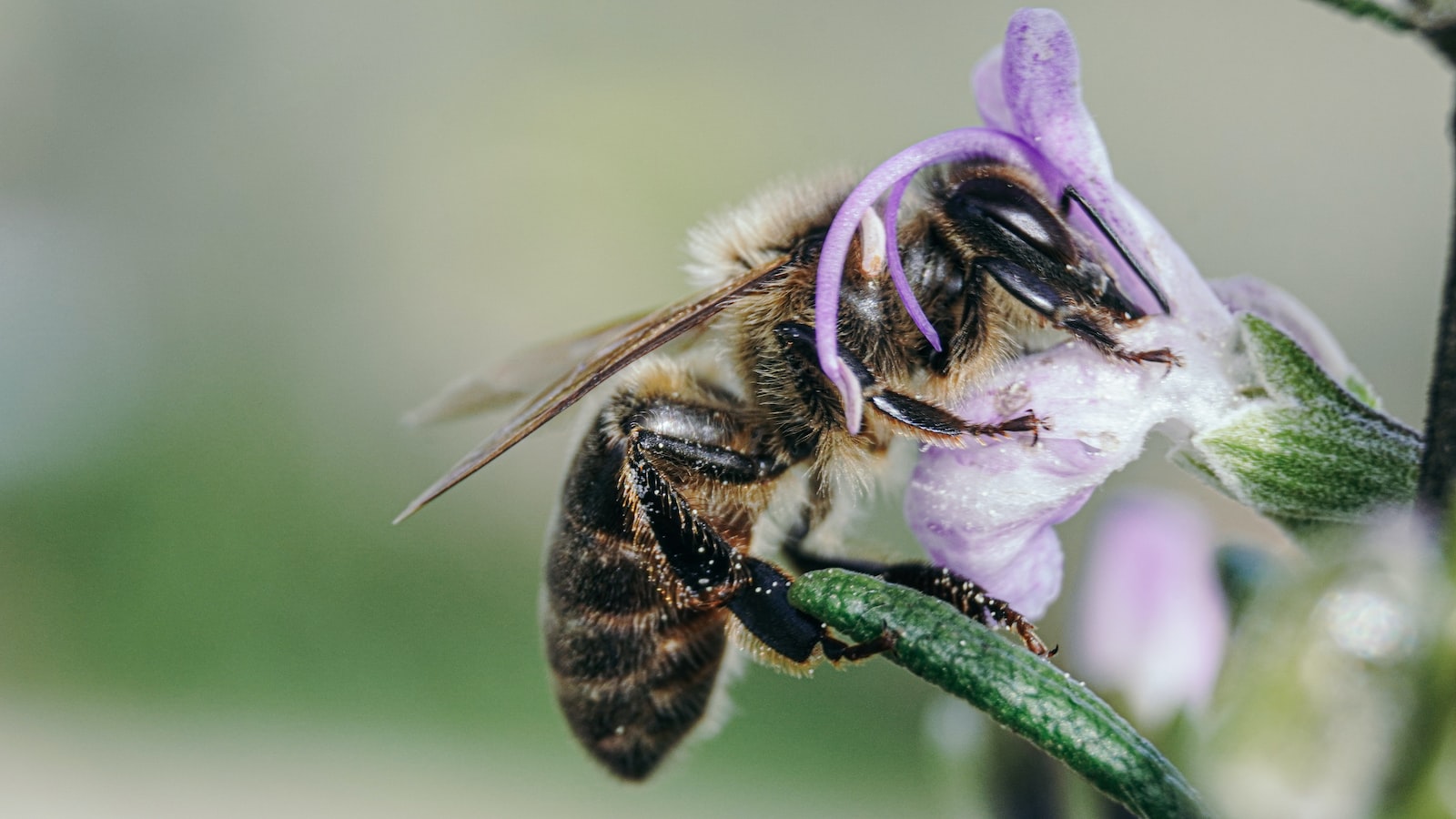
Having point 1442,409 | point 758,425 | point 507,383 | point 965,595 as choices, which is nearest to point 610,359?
point 758,425

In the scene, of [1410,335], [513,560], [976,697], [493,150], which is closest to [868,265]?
[976,697]

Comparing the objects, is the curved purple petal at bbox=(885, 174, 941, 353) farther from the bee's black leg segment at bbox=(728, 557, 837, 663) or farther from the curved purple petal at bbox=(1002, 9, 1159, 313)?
the bee's black leg segment at bbox=(728, 557, 837, 663)

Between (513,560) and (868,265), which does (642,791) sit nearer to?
(513,560)

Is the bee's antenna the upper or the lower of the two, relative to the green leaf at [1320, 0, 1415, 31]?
lower

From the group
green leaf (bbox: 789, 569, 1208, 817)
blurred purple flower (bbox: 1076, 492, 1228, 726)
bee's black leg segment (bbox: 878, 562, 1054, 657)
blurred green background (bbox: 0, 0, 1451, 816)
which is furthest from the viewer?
blurred green background (bbox: 0, 0, 1451, 816)

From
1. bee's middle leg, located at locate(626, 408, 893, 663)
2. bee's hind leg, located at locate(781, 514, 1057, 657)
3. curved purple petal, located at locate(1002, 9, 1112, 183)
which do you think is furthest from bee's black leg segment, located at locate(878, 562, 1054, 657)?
curved purple petal, located at locate(1002, 9, 1112, 183)

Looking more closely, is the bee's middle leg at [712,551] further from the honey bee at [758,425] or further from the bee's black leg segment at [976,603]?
the bee's black leg segment at [976,603]
